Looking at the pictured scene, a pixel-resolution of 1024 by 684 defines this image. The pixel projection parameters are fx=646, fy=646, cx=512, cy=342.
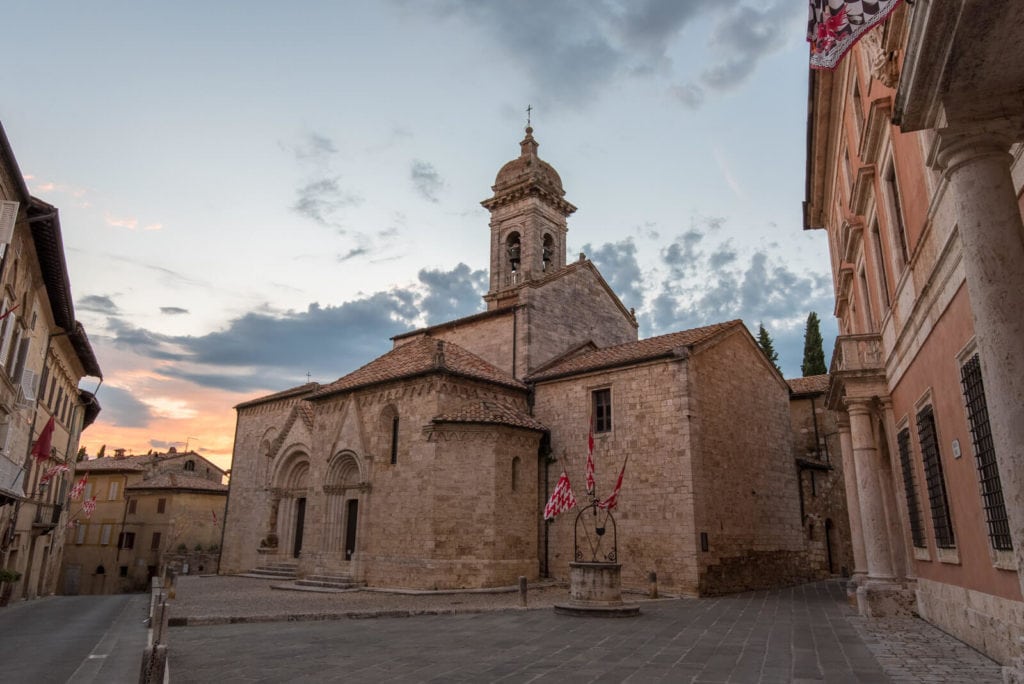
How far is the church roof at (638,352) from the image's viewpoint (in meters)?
19.5

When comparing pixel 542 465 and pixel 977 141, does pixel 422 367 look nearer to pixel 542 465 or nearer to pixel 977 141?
pixel 542 465

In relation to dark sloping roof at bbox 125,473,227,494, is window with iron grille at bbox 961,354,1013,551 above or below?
below

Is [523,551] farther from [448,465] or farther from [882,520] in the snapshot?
[882,520]

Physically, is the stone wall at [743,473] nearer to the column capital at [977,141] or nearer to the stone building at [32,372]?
the column capital at [977,141]

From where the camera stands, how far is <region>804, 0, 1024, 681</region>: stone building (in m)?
4.35

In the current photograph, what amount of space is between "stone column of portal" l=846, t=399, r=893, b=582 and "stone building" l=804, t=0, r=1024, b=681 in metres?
0.03

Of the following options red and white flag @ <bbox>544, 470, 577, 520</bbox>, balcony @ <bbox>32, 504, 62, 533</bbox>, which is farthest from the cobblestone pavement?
balcony @ <bbox>32, 504, 62, 533</bbox>

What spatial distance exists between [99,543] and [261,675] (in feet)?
148

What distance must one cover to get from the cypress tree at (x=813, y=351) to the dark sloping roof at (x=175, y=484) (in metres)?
39.1

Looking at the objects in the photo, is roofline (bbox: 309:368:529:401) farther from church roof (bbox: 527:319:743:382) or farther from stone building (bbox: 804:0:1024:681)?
stone building (bbox: 804:0:1024:681)

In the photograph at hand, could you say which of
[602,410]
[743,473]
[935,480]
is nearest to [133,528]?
[602,410]

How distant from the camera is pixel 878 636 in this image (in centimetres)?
981

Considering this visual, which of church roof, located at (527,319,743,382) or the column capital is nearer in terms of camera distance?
the column capital

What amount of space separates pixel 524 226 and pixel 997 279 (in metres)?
25.8
